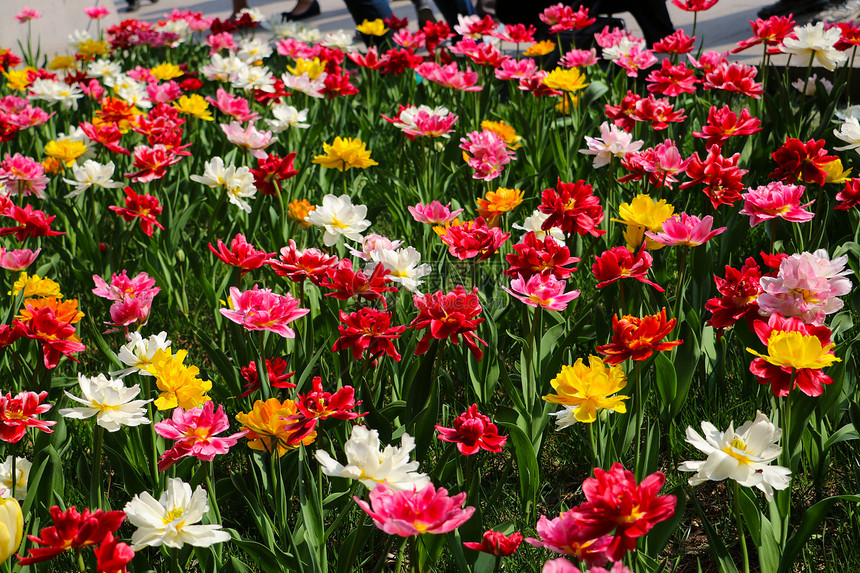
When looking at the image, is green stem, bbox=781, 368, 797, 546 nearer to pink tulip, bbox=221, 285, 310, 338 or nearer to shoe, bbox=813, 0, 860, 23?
pink tulip, bbox=221, 285, 310, 338

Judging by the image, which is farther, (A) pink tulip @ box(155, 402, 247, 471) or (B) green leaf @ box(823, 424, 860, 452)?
(B) green leaf @ box(823, 424, 860, 452)

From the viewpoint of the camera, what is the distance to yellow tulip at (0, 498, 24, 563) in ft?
2.71

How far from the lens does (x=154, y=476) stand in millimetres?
1377

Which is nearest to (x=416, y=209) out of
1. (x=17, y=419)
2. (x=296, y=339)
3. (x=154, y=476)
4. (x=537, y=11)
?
(x=296, y=339)

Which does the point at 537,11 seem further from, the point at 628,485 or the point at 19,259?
the point at 628,485

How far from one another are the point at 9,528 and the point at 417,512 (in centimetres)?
43

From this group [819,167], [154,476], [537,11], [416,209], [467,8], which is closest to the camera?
[154,476]

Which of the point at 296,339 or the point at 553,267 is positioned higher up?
the point at 553,267

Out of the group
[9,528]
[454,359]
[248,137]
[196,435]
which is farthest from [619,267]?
[248,137]

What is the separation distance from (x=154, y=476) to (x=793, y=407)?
107cm

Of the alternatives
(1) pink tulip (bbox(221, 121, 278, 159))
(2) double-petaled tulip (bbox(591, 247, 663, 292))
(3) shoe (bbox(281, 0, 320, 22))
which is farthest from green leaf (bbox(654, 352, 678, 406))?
(3) shoe (bbox(281, 0, 320, 22))

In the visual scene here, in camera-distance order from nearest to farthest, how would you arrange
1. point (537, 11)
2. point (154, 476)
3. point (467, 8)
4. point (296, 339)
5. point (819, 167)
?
point (154, 476)
point (296, 339)
point (819, 167)
point (537, 11)
point (467, 8)

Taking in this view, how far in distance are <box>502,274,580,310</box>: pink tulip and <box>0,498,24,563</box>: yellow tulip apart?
2.53ft

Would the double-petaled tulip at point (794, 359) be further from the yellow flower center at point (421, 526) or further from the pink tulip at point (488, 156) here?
the pink tulip at point (488, 156)
